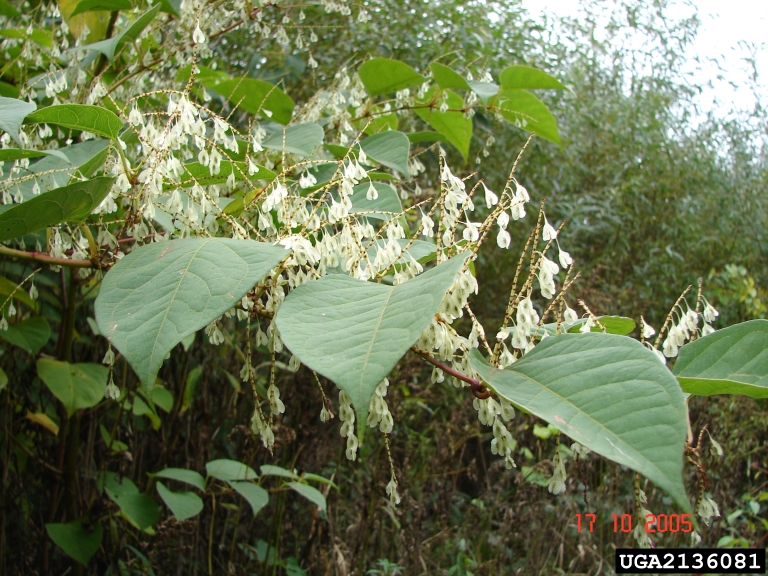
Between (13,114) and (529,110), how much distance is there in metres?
0.86

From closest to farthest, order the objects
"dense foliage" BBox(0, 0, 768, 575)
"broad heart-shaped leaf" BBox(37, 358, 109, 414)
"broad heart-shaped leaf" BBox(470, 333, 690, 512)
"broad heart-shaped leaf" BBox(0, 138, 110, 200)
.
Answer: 1. "broad heart-shaped leaf" BBox(470, 333, 690, 512)
2. "dense foliage" BBox(0, 0, 768, 575)
3. "broad heart-shaped leaf" BBox(0, 138, 110, 200)
4. "broad heart-shaped leaf" BBox(37, 358, 109, 414)

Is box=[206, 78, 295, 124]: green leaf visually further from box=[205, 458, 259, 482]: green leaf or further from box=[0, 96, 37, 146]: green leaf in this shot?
box=[205, 458, 259, 482]: green leaf

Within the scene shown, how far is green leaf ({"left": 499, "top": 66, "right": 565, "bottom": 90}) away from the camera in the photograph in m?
1.04

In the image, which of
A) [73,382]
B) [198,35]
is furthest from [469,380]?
[73,382]

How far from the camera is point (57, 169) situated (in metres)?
0.74

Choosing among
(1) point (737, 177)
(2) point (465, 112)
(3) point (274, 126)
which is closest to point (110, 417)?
(3) point (274, 126)

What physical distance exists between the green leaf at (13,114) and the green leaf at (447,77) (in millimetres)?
649

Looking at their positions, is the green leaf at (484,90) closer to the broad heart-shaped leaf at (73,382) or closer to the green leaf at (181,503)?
the broad heart-shaped leaf at (73,382)

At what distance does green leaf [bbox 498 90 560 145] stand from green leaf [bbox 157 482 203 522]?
1.08 meters

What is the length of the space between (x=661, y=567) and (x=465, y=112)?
1634 mm

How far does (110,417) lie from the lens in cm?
177

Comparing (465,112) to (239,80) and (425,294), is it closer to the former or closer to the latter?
(239,80)
